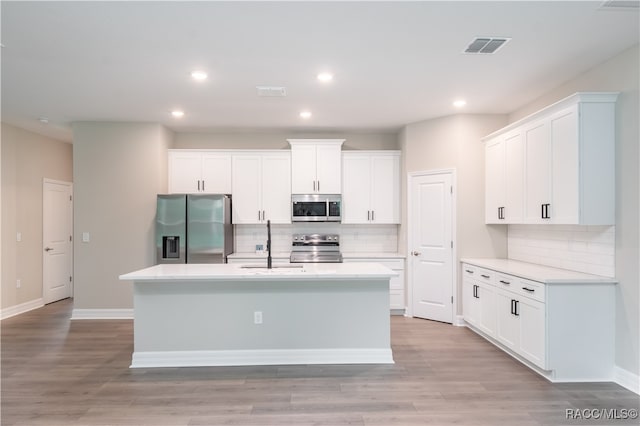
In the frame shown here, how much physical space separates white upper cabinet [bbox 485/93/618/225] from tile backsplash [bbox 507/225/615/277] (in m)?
0.26

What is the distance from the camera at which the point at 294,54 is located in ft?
10.5

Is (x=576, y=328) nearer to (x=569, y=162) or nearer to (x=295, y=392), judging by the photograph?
(x=569, y=162)

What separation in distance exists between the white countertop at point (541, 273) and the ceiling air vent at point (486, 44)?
2015mm

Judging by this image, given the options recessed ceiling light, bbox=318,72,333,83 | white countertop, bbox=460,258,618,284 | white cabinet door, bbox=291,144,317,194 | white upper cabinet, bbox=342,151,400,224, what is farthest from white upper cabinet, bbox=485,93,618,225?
white cabinet door, bbox=291,144,317,194

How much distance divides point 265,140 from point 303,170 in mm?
934

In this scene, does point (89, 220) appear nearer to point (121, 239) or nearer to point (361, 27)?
point (121, 239)

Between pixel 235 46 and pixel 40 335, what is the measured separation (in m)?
4.27

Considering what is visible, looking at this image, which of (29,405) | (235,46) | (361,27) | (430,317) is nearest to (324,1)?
(361,27)

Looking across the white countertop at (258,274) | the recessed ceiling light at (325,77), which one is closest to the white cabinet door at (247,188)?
the white countertop at (258,274)

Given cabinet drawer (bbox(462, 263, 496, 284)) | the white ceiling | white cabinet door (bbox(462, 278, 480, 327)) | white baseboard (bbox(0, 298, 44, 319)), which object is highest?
the white ceiling

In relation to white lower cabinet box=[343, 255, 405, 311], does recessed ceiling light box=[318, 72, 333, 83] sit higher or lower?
higher

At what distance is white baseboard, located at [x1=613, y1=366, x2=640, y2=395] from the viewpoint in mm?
3018

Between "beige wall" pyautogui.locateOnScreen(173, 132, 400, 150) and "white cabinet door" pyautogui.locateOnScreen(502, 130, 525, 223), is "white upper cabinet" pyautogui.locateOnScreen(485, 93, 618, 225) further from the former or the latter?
"beige wall" pyautogui.locateOnScreen(173, 132, 400, 150)

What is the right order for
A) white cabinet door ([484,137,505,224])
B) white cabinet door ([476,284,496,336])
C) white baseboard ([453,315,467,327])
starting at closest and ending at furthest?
white cabinet door ([476,284,496,336]) < white cabinet door ([484,137,505,224]) < white baseboard ([453,315,467,327])
